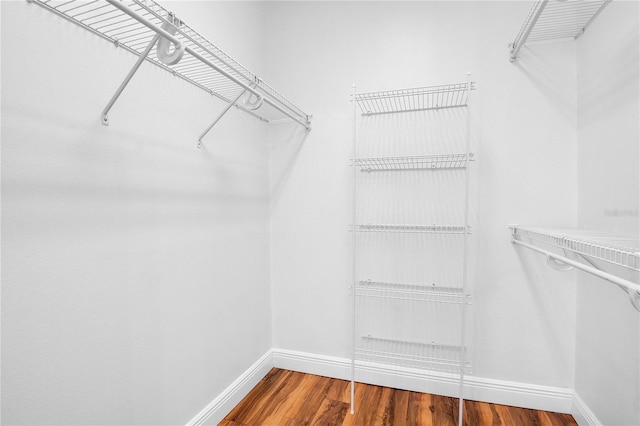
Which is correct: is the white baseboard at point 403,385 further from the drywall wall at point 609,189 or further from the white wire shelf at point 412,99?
the white wire shelf at point 412,99

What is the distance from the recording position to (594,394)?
1.47 metres

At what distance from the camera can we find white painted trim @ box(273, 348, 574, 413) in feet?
5.56

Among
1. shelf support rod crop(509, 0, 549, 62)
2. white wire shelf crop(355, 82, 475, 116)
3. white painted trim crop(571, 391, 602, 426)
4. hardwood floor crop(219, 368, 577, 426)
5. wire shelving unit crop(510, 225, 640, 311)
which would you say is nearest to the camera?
wire shelving unit crop(510, 225, 640, 311)

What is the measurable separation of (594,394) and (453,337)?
2.16 feet

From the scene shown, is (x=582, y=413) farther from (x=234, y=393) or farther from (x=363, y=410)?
(x=234, y=393)

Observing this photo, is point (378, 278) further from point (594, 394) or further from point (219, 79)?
point (219, 79)

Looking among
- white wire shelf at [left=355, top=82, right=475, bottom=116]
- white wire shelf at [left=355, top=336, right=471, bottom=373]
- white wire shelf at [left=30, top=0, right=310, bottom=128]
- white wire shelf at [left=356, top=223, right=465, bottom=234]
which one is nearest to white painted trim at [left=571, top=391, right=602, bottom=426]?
white wire shelf at [left=355, top=336, right=471, bottom=373]

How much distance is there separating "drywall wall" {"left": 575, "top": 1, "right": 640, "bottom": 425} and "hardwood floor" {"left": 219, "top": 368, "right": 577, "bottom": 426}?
1.33 ft

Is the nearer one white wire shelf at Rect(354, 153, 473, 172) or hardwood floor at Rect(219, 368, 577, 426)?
hardwood floor at Rect(219, 368, 577, 426)

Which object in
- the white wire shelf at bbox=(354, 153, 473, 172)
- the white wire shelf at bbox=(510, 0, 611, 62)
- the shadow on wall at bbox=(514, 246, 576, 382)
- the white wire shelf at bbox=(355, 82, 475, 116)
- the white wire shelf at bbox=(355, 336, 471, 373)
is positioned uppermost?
the white wire shelf at bbox=(510, 0, 611, 62)

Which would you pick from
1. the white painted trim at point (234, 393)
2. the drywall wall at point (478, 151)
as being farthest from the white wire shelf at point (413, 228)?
the white painted trim at point (234, 393)

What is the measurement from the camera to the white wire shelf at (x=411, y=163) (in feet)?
5.78

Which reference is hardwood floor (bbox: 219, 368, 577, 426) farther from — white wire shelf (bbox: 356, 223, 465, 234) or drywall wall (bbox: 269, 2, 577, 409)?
white wire shelf (bbox: 356, 223, 465, 234)

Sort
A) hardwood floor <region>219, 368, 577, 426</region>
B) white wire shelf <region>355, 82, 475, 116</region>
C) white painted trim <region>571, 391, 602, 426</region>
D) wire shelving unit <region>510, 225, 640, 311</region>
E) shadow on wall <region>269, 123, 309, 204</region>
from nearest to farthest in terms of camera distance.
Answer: wire shelving unit <region>510, 225, 640, 311</region> < white painted trim <region>571, 391, 602, 426</region> < hardwood floor <region>219, 368, 577, 426</region> < white wire shelf <region>355, 82, 475, 116</region> < shadow on wall <region>269, 123, 309, 204</region>
